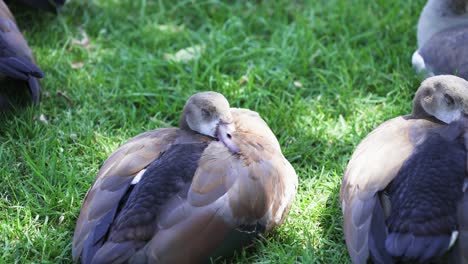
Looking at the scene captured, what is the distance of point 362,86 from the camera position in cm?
543

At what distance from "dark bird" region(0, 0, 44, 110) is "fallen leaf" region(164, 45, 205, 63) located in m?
1.13

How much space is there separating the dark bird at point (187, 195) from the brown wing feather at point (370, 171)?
413mm

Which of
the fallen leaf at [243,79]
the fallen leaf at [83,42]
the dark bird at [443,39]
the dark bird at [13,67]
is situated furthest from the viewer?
the fallen leaf at [83,42]

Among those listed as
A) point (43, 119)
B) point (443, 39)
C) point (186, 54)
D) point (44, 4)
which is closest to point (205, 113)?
point (43, 119)

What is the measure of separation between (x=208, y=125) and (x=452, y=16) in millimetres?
2332

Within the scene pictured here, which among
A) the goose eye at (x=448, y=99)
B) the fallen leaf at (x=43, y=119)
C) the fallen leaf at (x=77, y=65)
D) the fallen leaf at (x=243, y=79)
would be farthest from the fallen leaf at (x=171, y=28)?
the goose eye at (x=448, y=99)

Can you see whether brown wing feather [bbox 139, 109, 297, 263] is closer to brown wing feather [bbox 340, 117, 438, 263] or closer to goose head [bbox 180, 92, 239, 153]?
goose head [bbox 180, 92, 239, 153]

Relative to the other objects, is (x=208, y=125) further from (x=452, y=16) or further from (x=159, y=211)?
(x=452, y=16)

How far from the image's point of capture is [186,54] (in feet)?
18.9

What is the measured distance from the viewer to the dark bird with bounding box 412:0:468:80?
4965 millimetres

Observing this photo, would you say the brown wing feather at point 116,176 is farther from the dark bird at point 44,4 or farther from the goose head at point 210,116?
the dark bird at point 44,4

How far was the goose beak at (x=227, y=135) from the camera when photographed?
405 cm

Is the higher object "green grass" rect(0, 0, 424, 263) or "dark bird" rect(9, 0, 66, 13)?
"dark bird" rect(9, 0, 66, 13)

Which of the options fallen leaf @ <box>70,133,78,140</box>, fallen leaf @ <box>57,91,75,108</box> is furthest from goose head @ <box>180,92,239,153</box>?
fallen leaf @ <box>57,91,75,108</box>
